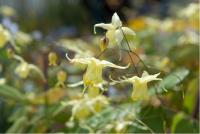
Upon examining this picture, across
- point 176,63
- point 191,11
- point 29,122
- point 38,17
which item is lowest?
point 29,122

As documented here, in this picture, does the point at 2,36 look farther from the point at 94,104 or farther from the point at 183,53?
the point at 183,53

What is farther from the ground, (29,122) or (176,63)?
(176,63)

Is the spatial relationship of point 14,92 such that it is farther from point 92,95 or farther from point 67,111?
point 92,95

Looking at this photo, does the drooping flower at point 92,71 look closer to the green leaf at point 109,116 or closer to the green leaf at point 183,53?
the green leaf at point 109,116

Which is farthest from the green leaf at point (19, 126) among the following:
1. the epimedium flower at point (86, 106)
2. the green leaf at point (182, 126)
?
the green leaf at point (182, 126)

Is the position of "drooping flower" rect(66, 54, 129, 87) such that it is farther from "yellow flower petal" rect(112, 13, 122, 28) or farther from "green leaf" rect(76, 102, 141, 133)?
"green leaf" rect(76, 102, 141, 133)

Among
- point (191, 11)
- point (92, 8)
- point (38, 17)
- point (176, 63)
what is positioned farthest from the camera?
point (92, 8)

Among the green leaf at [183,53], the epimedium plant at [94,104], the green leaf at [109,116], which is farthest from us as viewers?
the green leaf at [183,53]

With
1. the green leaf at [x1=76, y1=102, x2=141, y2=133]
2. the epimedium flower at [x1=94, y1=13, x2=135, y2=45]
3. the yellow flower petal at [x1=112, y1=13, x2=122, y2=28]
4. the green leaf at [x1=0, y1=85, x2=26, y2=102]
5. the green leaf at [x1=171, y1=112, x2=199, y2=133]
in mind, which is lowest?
the green leaf at [x1=171, y1=112, x2=199, y2=133]

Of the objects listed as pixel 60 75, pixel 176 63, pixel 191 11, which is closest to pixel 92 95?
pixel 60 75

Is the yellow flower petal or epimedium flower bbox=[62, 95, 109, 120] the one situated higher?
the yellow flower petal

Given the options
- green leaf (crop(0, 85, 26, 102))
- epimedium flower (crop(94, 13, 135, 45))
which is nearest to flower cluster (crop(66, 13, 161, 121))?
epimedium flower (crop(94, 13, 135, 45))
